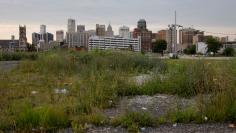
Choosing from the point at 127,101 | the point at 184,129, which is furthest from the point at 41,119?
the point at 127,101

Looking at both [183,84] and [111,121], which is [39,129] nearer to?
[111,121]

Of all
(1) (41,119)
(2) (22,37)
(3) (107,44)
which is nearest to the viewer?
(1) (41,119)

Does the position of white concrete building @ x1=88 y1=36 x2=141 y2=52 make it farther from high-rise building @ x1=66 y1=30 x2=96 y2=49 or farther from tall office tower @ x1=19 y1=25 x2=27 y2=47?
tall office tower @ x1=19 y1=25 x2=27 y2=47

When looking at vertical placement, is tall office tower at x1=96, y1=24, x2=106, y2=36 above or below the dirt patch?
above

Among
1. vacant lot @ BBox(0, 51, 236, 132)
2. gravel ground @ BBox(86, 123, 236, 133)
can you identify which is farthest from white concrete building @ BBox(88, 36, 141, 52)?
gravel ground @ BBox(86, 123, 236, 133)

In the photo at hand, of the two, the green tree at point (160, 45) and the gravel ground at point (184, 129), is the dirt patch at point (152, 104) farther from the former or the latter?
the green tree at point (160, 45)

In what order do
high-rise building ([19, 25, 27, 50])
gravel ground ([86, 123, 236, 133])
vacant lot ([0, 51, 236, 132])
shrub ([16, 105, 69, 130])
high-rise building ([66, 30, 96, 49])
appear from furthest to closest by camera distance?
high-rise building ([66, 30, 96, 49]), high-rise building ([19, 25, 27, 50]), vacant lot ([0, 51, 236, 132]), shrub ([16, 105, 69, 130]), gravel ground ([86, 123, 236, 133])

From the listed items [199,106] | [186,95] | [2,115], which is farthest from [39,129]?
[186,95]

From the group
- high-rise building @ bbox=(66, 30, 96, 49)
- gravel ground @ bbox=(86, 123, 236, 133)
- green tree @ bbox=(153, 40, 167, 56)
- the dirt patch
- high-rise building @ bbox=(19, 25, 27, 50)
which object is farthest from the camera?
green tree @ bbox=(153, 40, 167, 56)

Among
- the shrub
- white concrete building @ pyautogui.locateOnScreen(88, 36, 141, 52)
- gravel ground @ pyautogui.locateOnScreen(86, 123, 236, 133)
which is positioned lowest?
gravel ground @ pyautogui.locateOnScreen(86, 123, 236, 133)

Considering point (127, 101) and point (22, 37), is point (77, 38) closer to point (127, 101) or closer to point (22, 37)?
point (22, 37)

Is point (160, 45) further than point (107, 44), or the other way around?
point (160, 45)

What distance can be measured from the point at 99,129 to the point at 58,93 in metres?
2.97

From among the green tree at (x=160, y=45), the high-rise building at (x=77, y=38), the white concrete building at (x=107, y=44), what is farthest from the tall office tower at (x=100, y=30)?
the green tree at (x=160, y=45)
